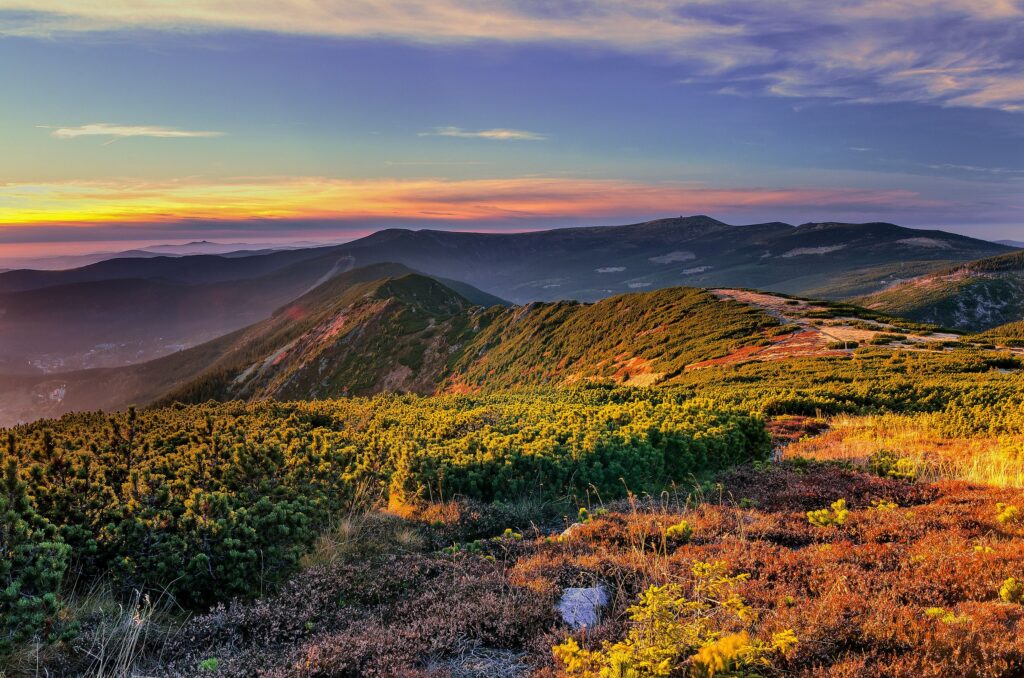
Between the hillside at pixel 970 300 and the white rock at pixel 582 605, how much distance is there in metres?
168

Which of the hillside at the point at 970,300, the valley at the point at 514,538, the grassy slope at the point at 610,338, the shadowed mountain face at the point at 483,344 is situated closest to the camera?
the valley at the point at 514,538

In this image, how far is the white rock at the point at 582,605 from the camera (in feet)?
17.4

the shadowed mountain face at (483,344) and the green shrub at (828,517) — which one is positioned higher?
the green shrub at (828,517)

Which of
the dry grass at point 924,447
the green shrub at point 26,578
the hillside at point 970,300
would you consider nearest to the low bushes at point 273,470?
the green shrub at point 26,578

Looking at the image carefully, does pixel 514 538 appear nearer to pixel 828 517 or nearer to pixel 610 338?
pixel 828 517

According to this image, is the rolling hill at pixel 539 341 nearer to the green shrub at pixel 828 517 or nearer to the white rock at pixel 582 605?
the green shrub at pixel 828 517

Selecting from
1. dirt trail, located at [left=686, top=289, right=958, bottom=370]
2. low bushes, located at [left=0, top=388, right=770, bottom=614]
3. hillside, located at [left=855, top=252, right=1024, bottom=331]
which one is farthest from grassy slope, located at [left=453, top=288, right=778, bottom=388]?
hillside, located at [left=855, top=252, right=1024, bottom=331]

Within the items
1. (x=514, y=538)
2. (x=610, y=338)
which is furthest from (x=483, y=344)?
(x=514, y=538)

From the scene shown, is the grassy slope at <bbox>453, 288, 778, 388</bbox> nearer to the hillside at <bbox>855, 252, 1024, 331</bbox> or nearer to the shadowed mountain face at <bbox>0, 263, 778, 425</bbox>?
the shadowed mountain face at <bbox>0, 263, 778, 425</bbox>

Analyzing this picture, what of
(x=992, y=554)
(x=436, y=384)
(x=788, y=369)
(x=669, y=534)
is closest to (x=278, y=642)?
(x=669, y=534)

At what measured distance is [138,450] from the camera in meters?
9.62

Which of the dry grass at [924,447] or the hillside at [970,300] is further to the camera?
Result: the hillside at [970,300]

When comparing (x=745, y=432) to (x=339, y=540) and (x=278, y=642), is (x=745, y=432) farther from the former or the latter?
(x=278, y=642)

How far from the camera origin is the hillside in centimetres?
13800
